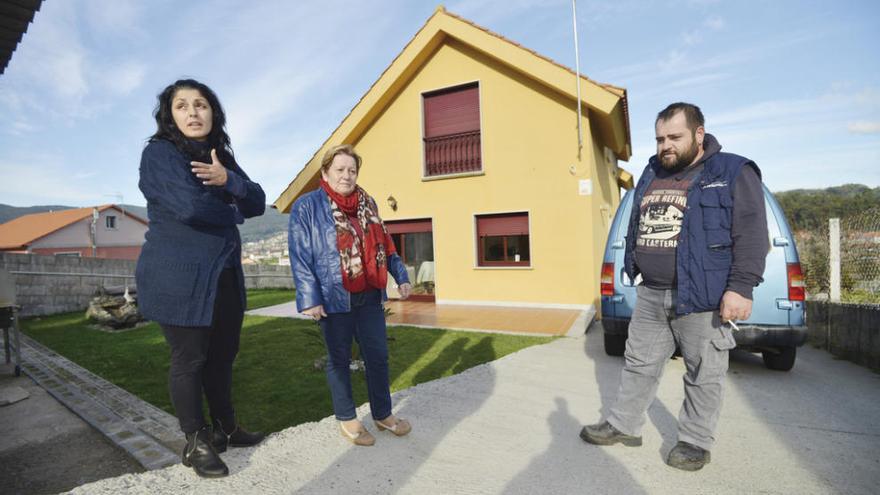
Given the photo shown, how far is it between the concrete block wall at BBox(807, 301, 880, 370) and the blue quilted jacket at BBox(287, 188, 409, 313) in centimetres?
559

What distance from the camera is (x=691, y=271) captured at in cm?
232

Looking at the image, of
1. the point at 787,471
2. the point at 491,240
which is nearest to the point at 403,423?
the point at 787,471

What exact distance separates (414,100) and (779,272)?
8118 millimetres

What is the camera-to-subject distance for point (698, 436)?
2.35m

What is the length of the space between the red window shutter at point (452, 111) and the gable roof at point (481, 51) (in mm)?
855

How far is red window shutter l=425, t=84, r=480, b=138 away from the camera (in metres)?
9.64

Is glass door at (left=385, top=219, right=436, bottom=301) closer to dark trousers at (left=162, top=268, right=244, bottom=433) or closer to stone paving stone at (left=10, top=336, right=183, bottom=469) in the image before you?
stone paving stone at (left=10, top=336, right=183, bottom=469)

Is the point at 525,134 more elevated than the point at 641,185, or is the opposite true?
the point at 525,134

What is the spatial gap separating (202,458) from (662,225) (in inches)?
111

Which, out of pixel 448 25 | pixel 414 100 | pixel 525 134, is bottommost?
pixel 525 134

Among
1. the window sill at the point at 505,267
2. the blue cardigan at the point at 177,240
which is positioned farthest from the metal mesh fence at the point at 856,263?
the blue cardigan at the point at 177,240

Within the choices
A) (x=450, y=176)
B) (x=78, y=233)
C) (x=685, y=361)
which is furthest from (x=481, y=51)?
(x=78, y=233)

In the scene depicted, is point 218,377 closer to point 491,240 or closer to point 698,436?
point 698,436

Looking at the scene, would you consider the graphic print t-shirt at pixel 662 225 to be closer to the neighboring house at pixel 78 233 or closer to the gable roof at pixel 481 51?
the gable roof at pixel 481 51
